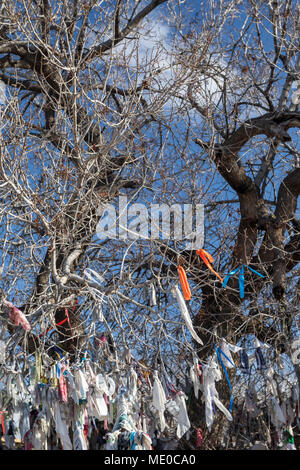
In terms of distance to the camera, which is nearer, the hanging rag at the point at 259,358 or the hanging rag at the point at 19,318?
the hanging rag at the point at 19,318

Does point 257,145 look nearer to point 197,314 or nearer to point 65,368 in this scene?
point 197,314

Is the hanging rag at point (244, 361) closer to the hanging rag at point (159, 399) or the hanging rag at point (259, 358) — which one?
the hanging rag at point (259, 358)

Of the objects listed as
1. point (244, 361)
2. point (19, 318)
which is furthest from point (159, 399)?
point (19, 318)

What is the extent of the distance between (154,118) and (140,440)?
5.51 metres

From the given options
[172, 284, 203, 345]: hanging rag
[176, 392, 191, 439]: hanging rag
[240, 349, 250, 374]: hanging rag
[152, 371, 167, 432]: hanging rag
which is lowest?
[176, 392, 191, 439]: hanging rag

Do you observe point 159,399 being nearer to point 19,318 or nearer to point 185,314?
point 185,314

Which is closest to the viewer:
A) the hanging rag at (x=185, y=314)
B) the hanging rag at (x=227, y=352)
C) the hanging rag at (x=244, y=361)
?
the hanging rag at (x=185, y=314)

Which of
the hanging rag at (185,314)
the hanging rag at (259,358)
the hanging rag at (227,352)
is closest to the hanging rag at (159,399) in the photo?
the hanging rag at (185,314)

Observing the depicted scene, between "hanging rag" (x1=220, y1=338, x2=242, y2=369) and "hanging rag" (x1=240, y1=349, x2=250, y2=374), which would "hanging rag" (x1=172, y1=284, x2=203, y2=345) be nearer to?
"hanging rag" (x1=220, y1=338, x2=242, y2=369)

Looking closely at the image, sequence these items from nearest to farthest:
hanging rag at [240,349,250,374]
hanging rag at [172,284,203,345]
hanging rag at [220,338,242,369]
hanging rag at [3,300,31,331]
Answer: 1. hanging rag at [172,284,203,345]
2. hanging rag at [3,300,31,331]
3. hanging rag at [220,338,242,369]
4. hanging rag at [240,349,250,374]

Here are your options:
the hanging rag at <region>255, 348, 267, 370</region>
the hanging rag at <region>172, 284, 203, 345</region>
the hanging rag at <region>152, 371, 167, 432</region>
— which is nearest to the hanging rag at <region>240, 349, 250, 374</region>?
the hanging rag at <region>255, 348, 267, 370</region>

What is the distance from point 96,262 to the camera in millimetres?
8906

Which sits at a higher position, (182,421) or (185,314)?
(185,314)
